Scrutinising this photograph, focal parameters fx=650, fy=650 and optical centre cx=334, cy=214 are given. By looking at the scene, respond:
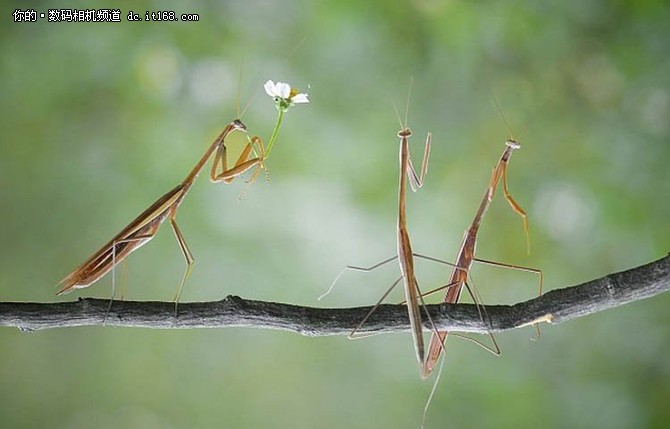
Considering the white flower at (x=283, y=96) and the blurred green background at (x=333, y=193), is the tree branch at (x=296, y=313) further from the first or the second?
the blurred green background at (x=333, y=193)

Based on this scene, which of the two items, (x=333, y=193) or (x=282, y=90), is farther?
(x=333, y=193)

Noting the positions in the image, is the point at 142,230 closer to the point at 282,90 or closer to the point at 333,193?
the point at 282,90

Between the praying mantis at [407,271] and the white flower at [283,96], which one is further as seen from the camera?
the white flower at [283,96]

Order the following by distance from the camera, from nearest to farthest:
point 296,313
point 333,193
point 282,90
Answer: point 296,313 < point 282,90 < point 333,193

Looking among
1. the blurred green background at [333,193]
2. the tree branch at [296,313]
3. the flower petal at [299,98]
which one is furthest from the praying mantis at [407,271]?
the blurred green background at [333,193]

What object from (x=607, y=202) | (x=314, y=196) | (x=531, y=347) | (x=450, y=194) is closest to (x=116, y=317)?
(x=314, y=196)

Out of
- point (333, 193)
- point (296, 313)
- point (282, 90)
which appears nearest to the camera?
point (296, 313)

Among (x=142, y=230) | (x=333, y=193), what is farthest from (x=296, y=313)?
(x=333, y=193)
